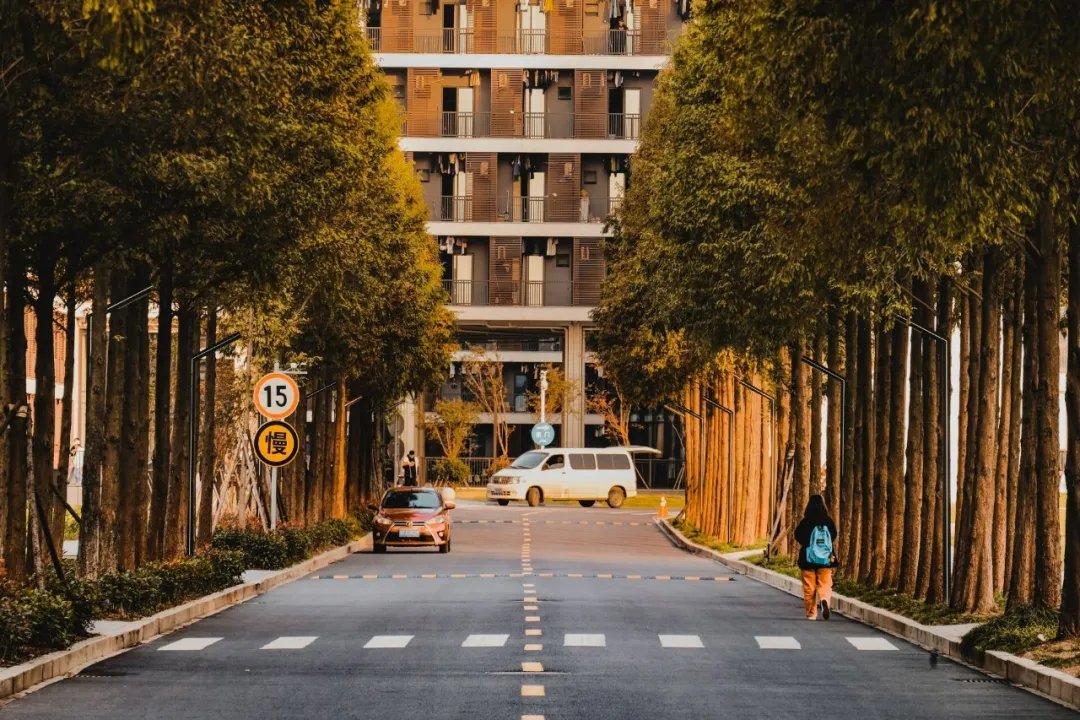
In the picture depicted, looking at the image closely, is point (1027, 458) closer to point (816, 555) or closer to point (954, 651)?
point (954, 651)

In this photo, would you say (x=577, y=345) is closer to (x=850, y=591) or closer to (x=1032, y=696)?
(x=850, y=591)

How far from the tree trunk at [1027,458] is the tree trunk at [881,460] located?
7.92 m

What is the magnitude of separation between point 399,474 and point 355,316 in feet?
146

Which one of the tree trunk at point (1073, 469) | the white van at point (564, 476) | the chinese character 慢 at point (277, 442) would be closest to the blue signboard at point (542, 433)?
the white van at point (564, 476)

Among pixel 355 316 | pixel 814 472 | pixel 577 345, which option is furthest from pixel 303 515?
pixel 577 345

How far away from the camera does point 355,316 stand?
4600 cm

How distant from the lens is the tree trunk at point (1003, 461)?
2892 cm

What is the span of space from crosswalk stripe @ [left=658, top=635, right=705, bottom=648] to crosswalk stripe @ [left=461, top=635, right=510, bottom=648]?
172cm

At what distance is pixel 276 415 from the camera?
36000 mm

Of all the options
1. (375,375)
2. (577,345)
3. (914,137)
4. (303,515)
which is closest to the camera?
(914,137)

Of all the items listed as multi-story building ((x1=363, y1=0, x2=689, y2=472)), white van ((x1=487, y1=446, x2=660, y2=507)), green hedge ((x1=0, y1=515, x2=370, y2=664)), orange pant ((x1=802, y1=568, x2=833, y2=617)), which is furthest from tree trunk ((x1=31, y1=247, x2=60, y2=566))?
multi-story building ((x1=363, y1=0, x2=689, y2=472))

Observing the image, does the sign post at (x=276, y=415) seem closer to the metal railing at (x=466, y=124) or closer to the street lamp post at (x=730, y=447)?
the street lamp post at (x=730, y=447)

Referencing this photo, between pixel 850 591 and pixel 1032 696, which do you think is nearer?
pixel 1032 696

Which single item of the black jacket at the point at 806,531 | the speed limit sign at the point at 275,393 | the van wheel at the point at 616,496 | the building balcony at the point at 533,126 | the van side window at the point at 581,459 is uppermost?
the building balcony at the point at 533,126
